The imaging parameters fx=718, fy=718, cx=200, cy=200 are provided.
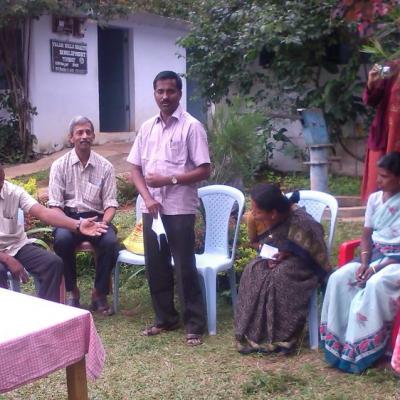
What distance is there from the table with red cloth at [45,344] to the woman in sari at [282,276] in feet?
5.56

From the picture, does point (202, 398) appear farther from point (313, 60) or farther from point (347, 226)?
point (313, 60)

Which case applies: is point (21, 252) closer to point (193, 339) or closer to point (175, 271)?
point (175, 271)

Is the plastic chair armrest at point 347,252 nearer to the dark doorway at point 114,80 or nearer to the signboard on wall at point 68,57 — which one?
the signboard on wall at point 68,57

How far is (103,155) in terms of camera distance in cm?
1222

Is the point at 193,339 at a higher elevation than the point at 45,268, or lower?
lower

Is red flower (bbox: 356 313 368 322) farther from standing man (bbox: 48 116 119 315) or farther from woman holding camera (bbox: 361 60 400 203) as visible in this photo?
standing man (bbox: 48 116 119 315)

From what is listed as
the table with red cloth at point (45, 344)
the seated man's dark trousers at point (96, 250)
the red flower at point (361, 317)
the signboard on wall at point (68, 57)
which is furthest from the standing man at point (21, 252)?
the signboard on wall at point (68, 57)

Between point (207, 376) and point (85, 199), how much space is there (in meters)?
1.90

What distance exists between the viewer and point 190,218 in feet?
15.6

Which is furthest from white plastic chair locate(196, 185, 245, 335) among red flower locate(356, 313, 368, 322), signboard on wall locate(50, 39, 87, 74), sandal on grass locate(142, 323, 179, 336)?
signboard on wall locate(50, 39, 87, 74)

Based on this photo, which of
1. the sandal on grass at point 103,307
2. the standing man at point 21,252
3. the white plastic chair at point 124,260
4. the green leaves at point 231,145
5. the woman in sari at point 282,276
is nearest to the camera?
the woman in sari at point 282,276

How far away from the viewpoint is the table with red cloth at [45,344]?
8.29ft

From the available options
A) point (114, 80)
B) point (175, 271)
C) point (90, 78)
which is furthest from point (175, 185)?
point (114, 80)

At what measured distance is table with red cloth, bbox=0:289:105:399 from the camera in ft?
8.29
